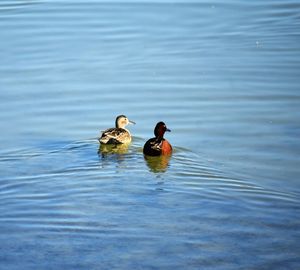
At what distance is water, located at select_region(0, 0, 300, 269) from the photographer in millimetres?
10727

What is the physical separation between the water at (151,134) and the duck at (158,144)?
0.18m

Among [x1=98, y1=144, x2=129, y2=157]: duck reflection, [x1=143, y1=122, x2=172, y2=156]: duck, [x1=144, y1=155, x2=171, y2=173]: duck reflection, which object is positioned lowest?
[x1=144, y1=155, x2=171, y2=173]: duck reflection

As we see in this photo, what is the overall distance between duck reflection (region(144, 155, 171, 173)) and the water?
3cm

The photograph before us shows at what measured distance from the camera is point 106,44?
20.8 metres

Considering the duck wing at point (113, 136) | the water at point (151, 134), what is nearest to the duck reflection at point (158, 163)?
the water at point (151, 134)

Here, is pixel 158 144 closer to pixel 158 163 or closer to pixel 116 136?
pixel 158 163

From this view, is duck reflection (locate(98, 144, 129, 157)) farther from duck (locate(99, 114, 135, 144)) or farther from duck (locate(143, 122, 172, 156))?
duck (locate(143, 122, 172, 156))

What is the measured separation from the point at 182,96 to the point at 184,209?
5.37 meters

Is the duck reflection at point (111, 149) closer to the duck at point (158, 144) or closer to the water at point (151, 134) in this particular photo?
the water at point (151, 134)

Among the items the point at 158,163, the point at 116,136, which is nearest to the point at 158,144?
the point at 158,163

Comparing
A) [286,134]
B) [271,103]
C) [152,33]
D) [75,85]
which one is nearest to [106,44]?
[152,33]

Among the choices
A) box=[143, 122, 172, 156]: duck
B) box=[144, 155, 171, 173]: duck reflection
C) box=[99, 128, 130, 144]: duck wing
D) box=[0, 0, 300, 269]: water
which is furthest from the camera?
box=[99, 128, 130, 144]: duck wing

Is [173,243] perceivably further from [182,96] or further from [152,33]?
[152,33]

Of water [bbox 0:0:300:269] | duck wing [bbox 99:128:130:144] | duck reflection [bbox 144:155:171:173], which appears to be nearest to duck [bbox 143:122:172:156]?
duck reflection [bbox 144:155:171:173]
